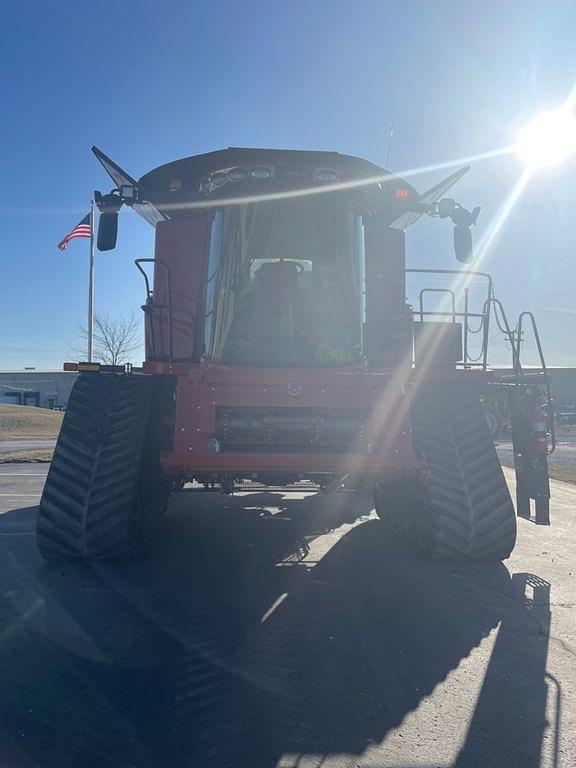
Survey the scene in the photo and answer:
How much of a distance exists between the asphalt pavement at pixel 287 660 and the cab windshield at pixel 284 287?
1.88 meters

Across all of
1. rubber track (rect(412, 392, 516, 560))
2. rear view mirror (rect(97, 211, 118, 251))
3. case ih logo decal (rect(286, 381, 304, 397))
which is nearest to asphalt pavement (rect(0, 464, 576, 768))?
rubber track (rect(412, 392, 516, 560))

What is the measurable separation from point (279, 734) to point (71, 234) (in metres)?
20.9

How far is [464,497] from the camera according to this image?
5.07 metres

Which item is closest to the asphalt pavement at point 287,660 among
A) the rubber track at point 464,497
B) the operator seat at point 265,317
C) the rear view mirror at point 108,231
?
the rubber track at point 464,497

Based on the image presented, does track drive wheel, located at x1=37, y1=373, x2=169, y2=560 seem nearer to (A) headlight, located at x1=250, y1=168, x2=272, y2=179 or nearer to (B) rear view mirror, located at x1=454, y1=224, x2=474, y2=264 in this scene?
(A) headlight, located at x1=250, y1=168, x2=272, y2=179

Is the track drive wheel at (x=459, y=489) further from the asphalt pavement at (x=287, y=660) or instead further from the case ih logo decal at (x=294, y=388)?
the case ih logo decal at (x=294, y=388)

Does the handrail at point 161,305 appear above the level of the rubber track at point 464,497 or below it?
above

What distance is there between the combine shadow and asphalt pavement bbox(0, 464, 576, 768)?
0.04 ft

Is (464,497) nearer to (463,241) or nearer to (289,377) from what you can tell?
(289,377)

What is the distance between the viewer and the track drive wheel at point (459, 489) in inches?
199

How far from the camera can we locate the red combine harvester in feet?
16.1

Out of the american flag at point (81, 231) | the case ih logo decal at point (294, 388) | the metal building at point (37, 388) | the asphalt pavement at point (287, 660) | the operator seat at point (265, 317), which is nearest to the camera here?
the asphalt pavement at point (287, 660)

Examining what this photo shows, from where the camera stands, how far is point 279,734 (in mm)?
2689

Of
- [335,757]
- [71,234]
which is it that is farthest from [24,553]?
[71,234]
